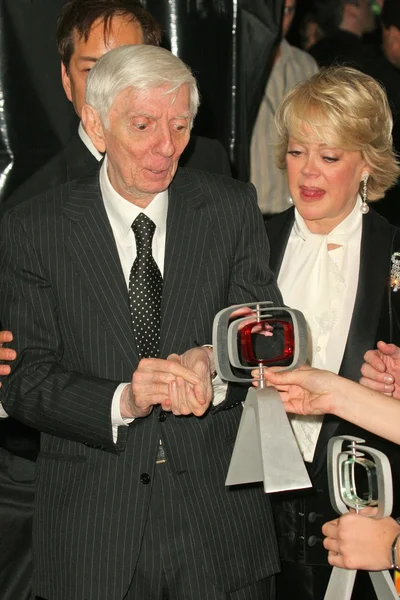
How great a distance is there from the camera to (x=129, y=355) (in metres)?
2.13

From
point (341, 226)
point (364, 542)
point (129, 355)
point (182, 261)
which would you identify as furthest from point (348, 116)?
point (364, 542)

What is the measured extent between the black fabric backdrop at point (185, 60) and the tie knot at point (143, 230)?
3.89 ft

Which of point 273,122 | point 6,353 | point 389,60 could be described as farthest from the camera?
point 389,60

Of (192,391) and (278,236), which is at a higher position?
(278,236)

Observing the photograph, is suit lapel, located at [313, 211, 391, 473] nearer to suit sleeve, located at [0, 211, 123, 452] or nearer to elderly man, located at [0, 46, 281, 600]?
elderly man, located at [0, 46, 281, 600]

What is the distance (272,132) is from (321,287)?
1.24 metres

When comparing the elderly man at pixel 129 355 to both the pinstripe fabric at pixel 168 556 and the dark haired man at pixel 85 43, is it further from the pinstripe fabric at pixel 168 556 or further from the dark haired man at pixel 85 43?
the dark haired man at pixel 85 43

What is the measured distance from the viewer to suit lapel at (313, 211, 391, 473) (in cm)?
251

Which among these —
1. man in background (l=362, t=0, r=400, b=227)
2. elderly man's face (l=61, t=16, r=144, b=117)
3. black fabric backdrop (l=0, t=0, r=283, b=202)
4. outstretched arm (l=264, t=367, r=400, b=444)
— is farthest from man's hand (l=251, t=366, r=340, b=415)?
man in background (l=362, t=0, r=400, b=227)

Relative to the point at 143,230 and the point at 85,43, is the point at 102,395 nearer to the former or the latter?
the point at 143,230

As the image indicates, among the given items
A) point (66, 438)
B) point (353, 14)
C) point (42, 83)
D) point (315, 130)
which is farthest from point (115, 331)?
point (353, 14)

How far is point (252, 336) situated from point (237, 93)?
6.36 feet

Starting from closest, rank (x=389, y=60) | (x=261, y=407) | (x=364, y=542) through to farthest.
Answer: (x=261, y=407) → (x=364, y=542) → (x=389, y=60)

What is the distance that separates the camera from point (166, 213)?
228 centimetres
